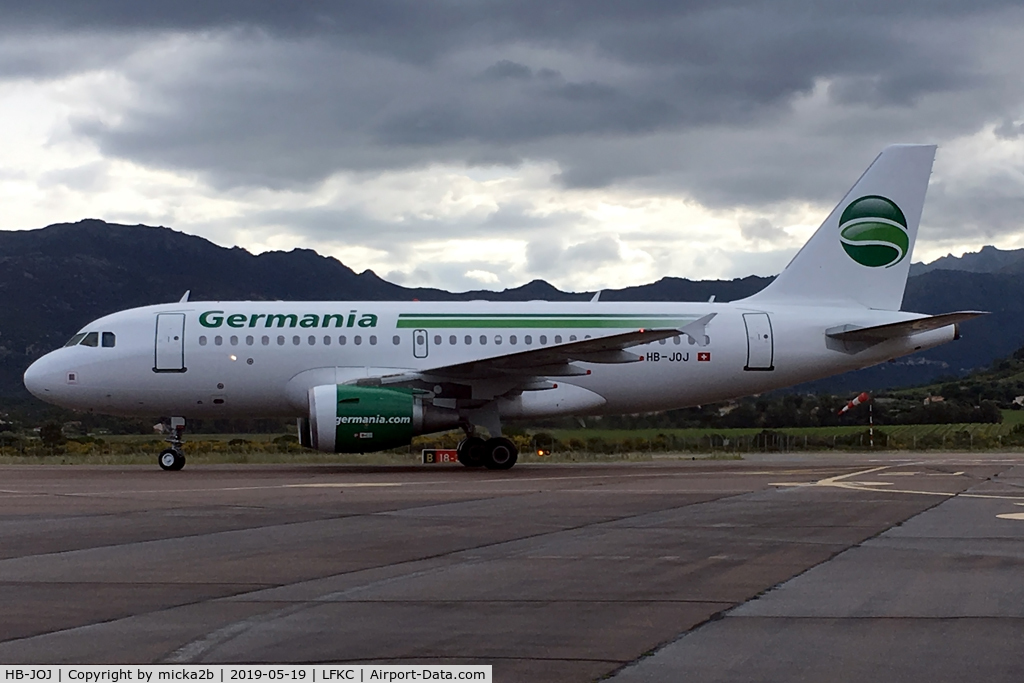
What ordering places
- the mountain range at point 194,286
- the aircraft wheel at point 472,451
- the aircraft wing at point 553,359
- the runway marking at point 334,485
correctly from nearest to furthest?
the runway marking at point 334,485, the aircraft wing at point 553,359, the aircraft wheel at point 472,451, the mountain range at point 194,286

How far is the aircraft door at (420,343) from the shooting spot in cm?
2625

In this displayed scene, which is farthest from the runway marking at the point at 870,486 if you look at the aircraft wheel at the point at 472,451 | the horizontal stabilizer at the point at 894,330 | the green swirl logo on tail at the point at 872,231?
the green swirl logo on tail at the point at 872,231

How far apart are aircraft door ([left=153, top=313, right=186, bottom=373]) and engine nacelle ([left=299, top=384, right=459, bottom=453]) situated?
11.5 feet

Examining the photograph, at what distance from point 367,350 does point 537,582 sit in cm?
1769

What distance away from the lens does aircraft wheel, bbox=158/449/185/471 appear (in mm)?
25453

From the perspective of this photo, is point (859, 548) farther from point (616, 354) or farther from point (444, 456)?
point (444, 456)

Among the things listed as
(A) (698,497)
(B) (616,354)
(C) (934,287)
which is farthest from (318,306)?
(C) (934,287)

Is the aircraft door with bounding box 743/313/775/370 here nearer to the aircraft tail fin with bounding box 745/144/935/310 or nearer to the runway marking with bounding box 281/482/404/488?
the aircraft tail fin with bounding box 745/144/935/310

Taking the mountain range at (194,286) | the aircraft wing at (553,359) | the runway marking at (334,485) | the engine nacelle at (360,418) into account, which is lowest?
the runway marking at (334,485)

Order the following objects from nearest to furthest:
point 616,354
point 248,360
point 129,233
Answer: point 616,354
point 248,360
point 129,233

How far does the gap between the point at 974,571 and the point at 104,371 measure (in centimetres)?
2028

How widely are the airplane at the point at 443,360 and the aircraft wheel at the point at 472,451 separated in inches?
1.8

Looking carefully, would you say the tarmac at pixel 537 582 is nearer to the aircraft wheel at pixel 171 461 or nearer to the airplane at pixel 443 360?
the airplane at pixel 443 360

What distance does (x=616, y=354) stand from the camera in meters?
24.0
